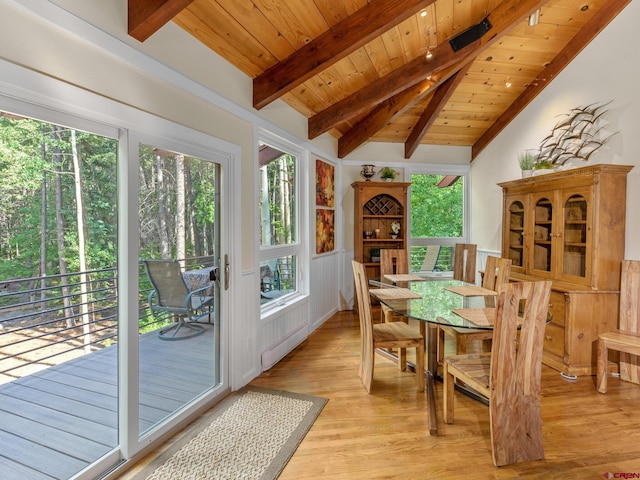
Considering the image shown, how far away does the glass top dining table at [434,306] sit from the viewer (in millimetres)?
2108

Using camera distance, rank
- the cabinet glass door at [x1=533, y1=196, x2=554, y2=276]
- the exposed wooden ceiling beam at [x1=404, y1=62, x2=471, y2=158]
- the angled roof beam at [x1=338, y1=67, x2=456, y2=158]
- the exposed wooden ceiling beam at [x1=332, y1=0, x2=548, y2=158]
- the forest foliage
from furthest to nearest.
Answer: the exposed wooden ceiling beam at [x1=404, y1=62, x2=471, y2=158] → the angled roof beam at [x1=338, y1=67, x2=456, y2=158] → the cabinet glass door at [x1=533, y1=196, x2=554, y2=276] → the exposed wooden ceiling beam at [x1=332, y1=0, x2=548, y2=158] → the forest foliage

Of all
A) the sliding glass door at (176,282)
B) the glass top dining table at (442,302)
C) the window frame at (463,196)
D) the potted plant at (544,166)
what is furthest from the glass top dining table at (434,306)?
the window frame at (463,196)

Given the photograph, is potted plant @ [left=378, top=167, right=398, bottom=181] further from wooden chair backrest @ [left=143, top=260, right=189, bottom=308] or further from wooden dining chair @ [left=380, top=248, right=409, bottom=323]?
wooden chair backrest @ [left=143, top=260, right=189, bottom=308]

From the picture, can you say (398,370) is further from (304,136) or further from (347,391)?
(304,136)

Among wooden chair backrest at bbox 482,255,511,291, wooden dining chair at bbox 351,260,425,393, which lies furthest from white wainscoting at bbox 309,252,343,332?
wooden chair backrest at bbox 482,255,511,291

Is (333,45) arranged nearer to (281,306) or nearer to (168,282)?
(168,282)

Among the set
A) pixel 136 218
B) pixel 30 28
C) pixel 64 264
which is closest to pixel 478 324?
pixel 136 218

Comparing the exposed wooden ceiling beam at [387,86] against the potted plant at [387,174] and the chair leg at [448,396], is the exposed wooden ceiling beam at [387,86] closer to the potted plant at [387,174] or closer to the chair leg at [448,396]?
the potted plant at [387,174]

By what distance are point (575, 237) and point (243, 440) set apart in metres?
3.34

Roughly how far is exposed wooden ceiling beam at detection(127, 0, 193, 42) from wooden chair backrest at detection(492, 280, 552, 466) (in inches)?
85.3

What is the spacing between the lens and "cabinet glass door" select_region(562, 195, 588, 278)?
3078 mm

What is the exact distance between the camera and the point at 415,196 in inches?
213

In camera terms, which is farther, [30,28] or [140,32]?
[140,32]

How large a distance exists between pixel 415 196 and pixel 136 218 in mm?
4405
